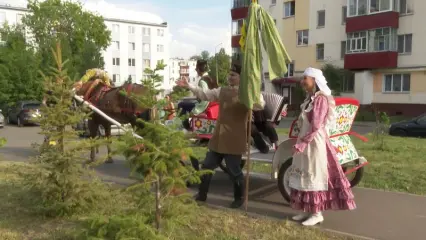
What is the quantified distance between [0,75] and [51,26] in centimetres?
1947

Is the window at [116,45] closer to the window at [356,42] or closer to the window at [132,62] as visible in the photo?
the window at [132,62]

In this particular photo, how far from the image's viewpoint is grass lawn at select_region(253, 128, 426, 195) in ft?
25.9

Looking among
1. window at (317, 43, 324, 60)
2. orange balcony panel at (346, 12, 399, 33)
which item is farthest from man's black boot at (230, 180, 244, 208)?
window at (317, 43, 324, 60)

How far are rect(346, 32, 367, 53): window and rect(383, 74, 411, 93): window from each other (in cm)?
286

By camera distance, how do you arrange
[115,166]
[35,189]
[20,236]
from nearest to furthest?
[20,236]
[35,189]
[115,166]

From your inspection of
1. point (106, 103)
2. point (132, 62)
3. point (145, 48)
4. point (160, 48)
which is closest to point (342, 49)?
point (106, 103)

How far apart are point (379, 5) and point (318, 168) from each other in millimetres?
32329

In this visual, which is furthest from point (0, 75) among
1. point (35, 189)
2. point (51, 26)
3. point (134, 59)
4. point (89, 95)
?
point (134, 59)

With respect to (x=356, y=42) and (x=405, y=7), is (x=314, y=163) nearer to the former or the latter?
(x=405, y=7)

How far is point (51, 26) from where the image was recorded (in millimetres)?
53219

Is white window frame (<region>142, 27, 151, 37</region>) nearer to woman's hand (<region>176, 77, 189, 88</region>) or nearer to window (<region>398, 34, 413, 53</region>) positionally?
window (<region>398, 34, 413, 53</region>)

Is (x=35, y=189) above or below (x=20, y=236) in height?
above

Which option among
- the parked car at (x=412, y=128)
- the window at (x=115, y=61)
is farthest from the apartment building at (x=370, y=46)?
the window at (x=115, y=61)

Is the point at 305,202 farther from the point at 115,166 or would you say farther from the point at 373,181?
the point at 115,166
